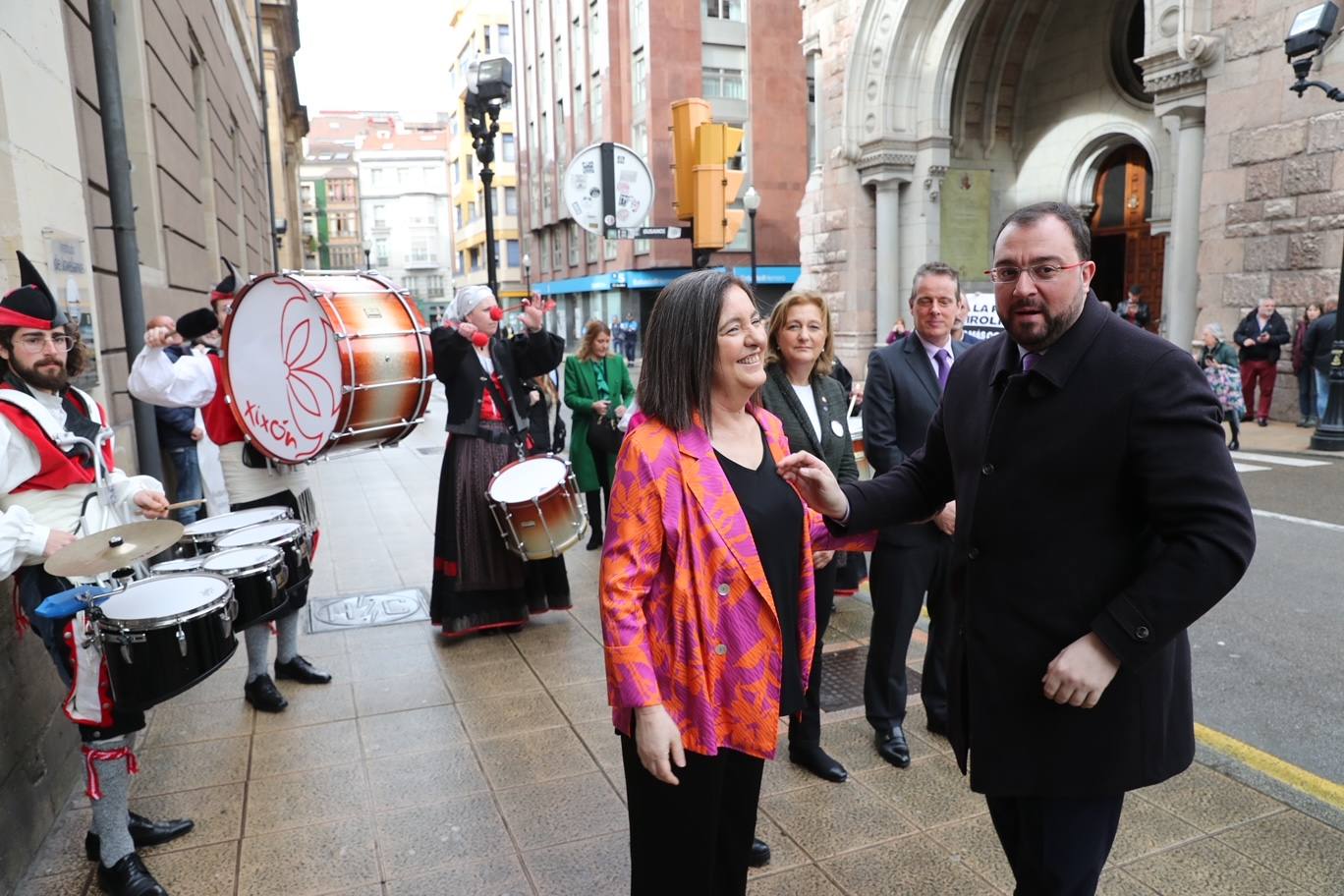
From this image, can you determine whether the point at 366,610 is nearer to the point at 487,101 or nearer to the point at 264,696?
the point at 264,696

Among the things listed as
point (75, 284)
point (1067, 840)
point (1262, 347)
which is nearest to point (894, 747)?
point (1067, 840)

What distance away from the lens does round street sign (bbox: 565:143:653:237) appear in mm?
8195

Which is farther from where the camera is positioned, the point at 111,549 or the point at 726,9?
the point at 726,9

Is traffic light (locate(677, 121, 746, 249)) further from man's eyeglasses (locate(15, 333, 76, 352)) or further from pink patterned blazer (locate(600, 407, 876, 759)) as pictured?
pink patterned blazer (locate(600, 407, 876, 759))

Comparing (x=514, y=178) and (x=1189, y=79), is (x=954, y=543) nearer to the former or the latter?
(x=1189, y=79)

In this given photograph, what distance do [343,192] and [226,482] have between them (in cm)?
12065

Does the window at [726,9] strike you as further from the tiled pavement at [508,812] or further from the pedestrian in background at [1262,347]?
the tiled pavement at [508,812]

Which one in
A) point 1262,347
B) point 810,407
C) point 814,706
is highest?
point 810,407

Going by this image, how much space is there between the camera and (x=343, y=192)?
114750mm

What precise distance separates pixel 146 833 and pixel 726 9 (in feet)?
141

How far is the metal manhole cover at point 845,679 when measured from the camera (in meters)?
4.59

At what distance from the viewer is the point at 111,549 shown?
9.08 feet

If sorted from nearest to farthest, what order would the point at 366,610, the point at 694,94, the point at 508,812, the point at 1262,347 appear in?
the point at 508,812
the point at 366,610
the point at 1262,347
the point at 694,94

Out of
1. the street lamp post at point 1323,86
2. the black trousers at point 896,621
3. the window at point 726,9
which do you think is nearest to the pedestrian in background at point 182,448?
the black trousers at point 896,621
